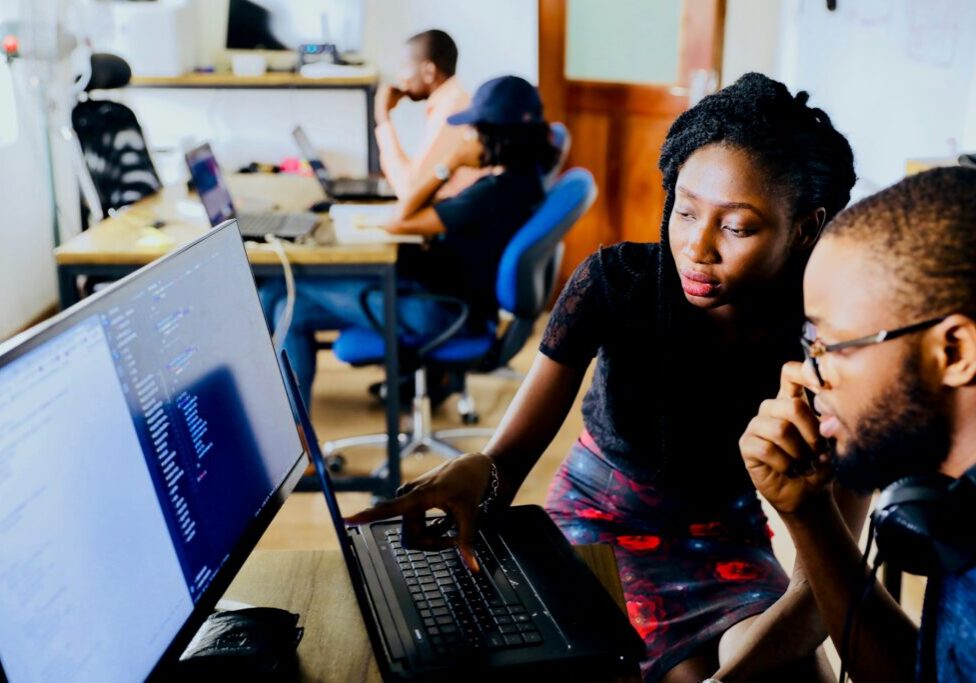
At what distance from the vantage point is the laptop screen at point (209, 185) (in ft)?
8.67

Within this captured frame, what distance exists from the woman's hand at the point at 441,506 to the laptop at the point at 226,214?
1566 mm

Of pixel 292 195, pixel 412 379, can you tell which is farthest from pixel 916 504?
pixel 292 195

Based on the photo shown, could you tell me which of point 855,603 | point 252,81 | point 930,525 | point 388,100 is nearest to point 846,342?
point 930,525

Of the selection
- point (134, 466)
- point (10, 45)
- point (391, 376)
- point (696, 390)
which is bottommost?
point (391, 376)

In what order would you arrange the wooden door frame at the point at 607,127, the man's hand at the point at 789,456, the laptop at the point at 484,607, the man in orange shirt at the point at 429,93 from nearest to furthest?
the laptop at the point at 484,607, the man's hand at the point at 789,456, the man in orange shirt at the point at 429,93, the wooden door frame at the point at 607,127

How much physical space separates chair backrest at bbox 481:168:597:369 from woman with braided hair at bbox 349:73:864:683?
1160 millimetres

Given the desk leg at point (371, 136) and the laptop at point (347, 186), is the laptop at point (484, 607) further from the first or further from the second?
the desk leg at point (371, 136)

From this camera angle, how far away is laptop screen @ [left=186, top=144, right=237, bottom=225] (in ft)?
8.67

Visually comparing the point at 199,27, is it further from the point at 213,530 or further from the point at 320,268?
the point at 213,530

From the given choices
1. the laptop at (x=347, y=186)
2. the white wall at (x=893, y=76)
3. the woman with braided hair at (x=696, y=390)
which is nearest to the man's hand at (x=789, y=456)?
the woman with braided hair at (x=696, y=390)

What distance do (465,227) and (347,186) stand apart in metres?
0.94

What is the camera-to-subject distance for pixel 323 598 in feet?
3.51

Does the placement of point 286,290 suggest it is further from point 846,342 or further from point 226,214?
point 846,342

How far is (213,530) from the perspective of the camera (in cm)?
92
